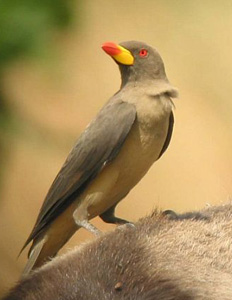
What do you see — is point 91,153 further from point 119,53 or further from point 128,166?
point 119,53

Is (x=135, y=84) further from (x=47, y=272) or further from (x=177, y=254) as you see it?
(x=47, y=272)

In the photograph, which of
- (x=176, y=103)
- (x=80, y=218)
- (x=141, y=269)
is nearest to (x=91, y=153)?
(x=80, y=218)

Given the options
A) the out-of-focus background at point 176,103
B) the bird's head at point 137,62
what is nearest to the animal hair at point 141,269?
the bird's head at point 137,62

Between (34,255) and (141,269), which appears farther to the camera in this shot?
(34,255)

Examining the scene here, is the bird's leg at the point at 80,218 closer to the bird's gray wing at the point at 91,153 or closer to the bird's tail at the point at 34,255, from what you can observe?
the bird's gray wing at the point at 91,153

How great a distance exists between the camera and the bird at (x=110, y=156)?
11.6 feet

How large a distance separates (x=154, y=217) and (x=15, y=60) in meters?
0.84

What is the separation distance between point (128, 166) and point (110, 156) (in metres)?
0.07

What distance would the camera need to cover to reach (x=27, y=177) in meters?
5.01

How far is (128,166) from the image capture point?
3557 millimetres

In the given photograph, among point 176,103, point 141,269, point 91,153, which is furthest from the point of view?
point 176,103

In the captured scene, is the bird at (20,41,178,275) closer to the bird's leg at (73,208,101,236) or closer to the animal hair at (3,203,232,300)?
the bird's leg at (73,208,101,236)

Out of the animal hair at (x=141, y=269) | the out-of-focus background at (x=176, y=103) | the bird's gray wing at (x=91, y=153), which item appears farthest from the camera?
the out-of-focus background at (x=176, y=103)

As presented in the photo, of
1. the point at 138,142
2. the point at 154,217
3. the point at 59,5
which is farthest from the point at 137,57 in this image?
the point at 59,5
